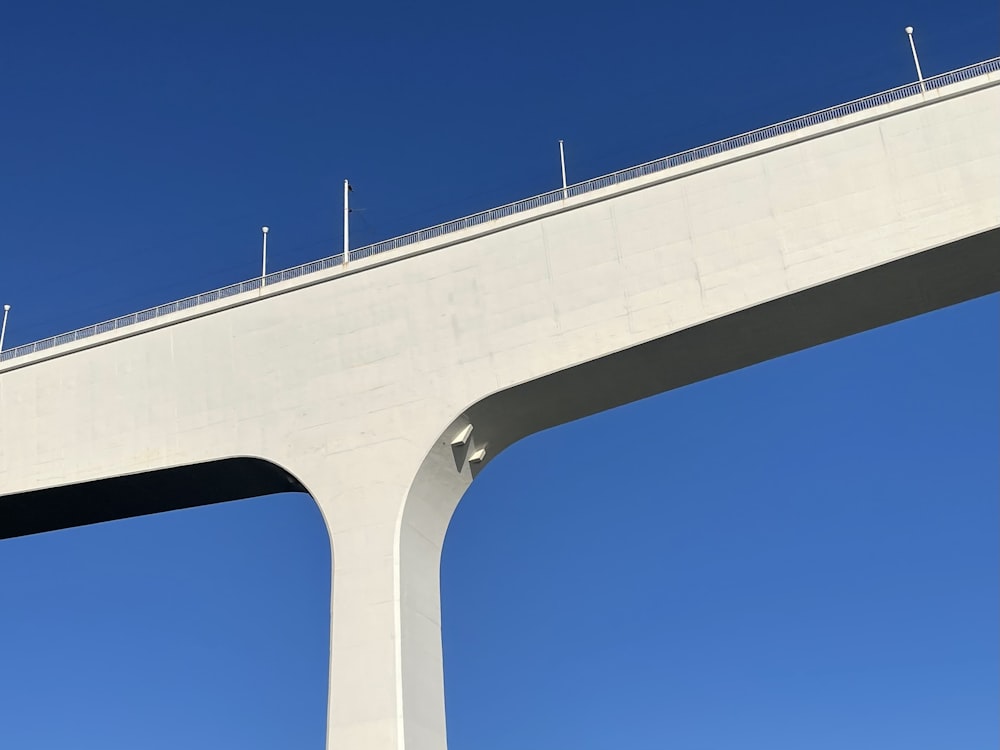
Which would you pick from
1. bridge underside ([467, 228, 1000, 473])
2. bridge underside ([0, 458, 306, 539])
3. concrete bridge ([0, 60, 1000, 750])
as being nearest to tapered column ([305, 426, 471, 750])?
concrete bridge ([0, 60, 1000, 750])

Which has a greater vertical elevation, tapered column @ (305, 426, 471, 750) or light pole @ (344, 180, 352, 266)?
light pole @ (344, 180, 352, 266)

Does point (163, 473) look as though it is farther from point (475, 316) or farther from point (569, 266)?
point (569, 266)

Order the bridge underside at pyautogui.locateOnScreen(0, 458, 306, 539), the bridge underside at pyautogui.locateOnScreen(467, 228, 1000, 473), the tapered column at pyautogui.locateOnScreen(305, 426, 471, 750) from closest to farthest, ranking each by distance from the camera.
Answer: the tapered column at pyautogui.locateOnScreen(305, 426, 471, 750) → the bridge underside at pyautogui.locateOnScreen(467, 228, 1000, 473) → the bridge underside at pyautogui.locateOnScreen(0, 458, 306, 539)

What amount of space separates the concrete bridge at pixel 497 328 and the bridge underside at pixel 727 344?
0.04 m

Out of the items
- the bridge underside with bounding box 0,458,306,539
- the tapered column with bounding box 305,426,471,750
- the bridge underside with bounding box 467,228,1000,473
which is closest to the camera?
the tapered column with bounding box 305,426,471,750

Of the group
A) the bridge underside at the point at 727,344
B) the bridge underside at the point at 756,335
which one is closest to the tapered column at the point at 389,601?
the bridge underside at the point at 727,344

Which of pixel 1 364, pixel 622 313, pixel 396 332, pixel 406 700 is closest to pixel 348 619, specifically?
pixel 406 700

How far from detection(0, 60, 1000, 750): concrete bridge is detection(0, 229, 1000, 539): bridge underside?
4 centimetres

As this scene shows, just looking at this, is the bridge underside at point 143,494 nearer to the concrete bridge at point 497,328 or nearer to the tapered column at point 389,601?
the concrete bridge at point 497,328

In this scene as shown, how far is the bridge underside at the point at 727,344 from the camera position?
16453mm

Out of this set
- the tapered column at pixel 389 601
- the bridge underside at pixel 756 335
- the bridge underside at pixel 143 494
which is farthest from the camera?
the bridge underside at pixel 143 494

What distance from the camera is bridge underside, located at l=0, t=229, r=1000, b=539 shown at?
16.5 meters

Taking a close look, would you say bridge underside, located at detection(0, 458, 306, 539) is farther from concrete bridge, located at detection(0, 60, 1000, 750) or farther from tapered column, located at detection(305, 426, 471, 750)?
tapered column, located at detection(305, 426, 471, 750)

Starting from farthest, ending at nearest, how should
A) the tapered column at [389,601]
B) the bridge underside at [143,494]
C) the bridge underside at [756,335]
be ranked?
1. the bridge underside at [143,494]
2. the bridge underside at [756,335]
3. the tapered column at [389,601]
